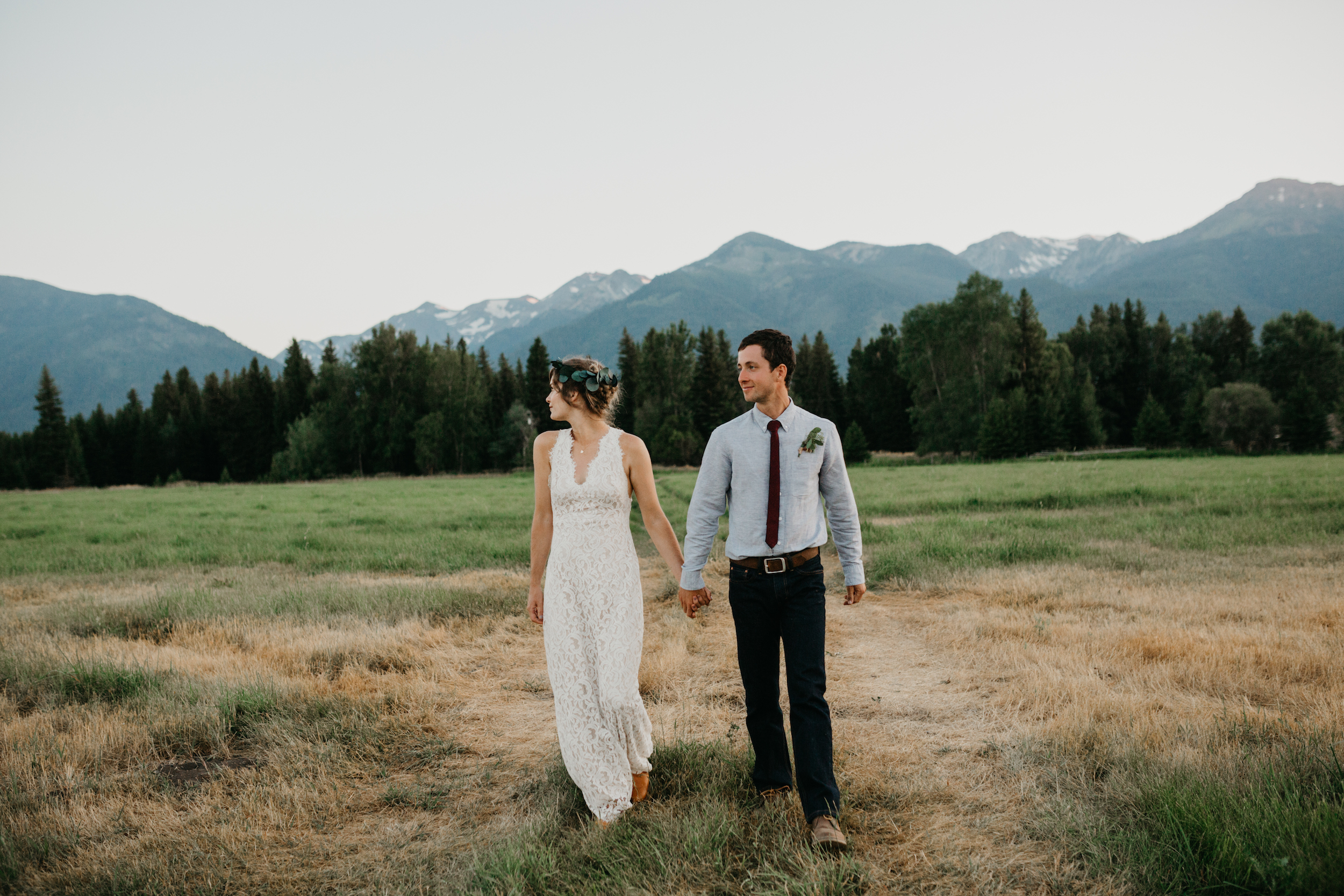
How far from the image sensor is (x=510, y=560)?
14391 millimetres

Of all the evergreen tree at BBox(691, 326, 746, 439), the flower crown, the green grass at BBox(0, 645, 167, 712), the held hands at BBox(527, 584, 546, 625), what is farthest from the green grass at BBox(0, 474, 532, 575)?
the evergreen tree at BBox(691, 326, 746, 439)

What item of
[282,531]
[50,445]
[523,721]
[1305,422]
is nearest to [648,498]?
[523,721]

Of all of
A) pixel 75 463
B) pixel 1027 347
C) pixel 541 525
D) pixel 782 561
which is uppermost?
pixel 1027 347

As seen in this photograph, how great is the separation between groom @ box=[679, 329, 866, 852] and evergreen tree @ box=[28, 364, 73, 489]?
96.2 m

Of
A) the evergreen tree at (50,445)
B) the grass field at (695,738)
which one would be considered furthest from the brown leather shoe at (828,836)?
the evergreen tree at (50,445)

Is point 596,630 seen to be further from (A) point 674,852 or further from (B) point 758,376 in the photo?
(B) point 758,376

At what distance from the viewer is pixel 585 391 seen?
4.11 metres

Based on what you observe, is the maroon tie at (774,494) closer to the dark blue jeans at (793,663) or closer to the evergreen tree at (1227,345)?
the dark blue jeans at (793,663)

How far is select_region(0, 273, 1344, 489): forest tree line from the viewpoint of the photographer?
56688 mm

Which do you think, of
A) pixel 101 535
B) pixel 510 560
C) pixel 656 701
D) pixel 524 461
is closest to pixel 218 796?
pixel 656 701

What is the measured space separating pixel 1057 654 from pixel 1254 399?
5808 cm

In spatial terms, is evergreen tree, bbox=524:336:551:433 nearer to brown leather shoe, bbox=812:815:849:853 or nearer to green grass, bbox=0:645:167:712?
green grass, bbox=0:645:167:712

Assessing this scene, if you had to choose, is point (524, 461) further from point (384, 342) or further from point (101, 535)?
point (101, 535)

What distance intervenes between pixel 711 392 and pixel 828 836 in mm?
65899
